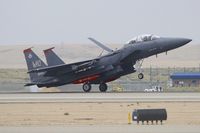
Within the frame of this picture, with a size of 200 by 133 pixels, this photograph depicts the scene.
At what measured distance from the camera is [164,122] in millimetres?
32750

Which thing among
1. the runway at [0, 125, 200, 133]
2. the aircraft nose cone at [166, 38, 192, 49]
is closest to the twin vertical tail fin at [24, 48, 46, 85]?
the aircraft nose cone at [166, 38, 192, 49]

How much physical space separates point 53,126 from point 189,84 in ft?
195

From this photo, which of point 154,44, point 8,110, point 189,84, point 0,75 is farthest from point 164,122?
Answer: point 0,75

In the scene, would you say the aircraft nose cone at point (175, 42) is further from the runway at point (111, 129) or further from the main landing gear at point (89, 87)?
the runway at point (111, 129)

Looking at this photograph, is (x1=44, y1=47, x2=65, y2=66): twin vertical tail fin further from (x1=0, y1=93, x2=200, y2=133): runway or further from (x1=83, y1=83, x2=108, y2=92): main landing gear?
(x1=0, y1=93, x2=200, y2=133): runway

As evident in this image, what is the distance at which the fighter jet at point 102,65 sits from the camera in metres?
61.8

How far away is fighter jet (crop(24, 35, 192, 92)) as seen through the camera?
61812 millimetres

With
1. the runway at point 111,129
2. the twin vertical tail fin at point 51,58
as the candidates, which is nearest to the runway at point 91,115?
the runway at point 111,129

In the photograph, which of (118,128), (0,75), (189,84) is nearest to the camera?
(118,128)

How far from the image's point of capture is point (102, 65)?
63250mm

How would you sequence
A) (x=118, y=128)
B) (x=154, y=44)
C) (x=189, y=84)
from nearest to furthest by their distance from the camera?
(x=118, y=128), (x=154, y=44), (x=189, y=84)

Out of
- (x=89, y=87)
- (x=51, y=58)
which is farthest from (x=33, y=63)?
(x=89, y=87)

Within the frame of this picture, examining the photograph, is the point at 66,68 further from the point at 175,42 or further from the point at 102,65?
the point at 175,42

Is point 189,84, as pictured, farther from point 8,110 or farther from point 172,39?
point 8,110
